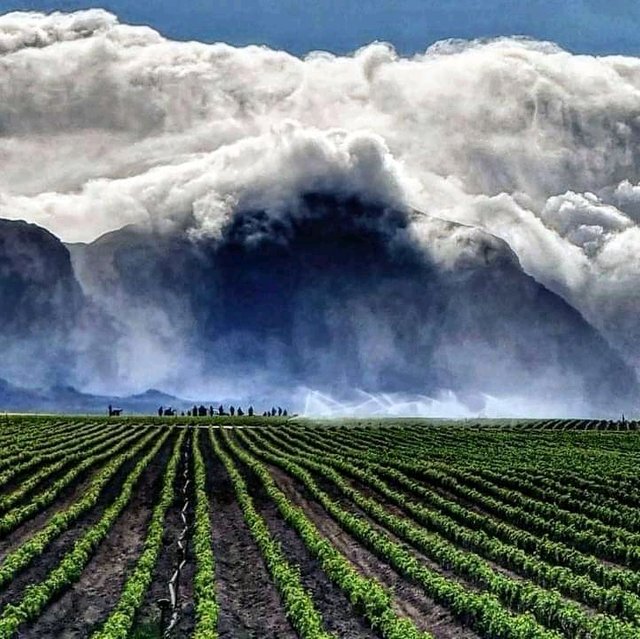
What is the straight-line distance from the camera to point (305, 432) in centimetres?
7950

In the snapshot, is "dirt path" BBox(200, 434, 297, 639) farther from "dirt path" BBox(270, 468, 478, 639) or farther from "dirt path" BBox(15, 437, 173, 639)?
"dirt path" BBox(270, 468, 478, 639)

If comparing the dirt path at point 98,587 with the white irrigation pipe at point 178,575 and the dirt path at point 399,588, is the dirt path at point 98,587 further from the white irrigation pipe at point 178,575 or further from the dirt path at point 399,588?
the dirt path at point 399,588

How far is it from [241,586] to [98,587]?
349 cm

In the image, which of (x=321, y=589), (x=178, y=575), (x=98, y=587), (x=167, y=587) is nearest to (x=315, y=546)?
(x=321, y=589)

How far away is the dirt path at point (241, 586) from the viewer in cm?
1919

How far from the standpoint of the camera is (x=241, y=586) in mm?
22516

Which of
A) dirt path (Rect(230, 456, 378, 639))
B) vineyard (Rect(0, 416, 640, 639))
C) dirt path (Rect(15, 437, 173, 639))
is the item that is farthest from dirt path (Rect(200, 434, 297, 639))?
dirt path (Rect(15, 437, 173, 639))

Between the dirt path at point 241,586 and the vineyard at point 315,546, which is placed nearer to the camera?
the vineyard at point 315,546

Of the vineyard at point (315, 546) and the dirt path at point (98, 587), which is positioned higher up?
the vineyard at point (315, 546)

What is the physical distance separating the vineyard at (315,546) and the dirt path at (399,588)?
0.08 metres

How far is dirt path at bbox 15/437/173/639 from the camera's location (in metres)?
19.1

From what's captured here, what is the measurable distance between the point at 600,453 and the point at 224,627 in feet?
151

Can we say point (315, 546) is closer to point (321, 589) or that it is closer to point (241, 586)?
point (321, 589)

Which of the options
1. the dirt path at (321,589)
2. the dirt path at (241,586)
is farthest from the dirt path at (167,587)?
the dirt path at (321,589)
